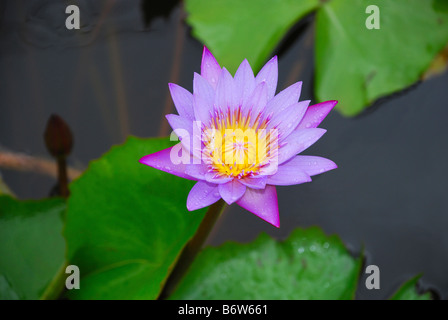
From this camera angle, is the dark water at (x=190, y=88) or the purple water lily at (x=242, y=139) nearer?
A: the purple water lily at (x=242, y=139)

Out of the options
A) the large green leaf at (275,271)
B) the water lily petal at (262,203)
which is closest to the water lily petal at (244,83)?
the water lily petal at (262,203)

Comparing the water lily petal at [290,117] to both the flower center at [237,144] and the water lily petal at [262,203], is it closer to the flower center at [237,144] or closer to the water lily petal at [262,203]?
the flower center at [237,144]

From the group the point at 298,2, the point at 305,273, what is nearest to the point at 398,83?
the point at 298,2

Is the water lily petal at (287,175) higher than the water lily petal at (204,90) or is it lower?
lower

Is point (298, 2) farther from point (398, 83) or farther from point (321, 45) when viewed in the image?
point (398, 83)
